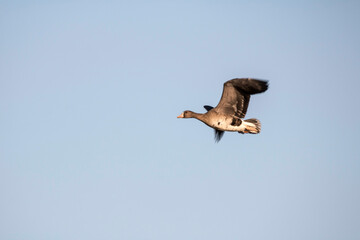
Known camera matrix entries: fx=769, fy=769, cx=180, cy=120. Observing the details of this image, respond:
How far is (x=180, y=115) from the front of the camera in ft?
131

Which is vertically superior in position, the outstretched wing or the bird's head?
the outstretched wing

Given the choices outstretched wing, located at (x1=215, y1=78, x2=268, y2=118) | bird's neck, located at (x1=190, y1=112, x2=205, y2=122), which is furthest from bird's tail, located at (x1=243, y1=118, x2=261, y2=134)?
bird's neck, located at (x1=190, y1=112, x2=205, y2=122)

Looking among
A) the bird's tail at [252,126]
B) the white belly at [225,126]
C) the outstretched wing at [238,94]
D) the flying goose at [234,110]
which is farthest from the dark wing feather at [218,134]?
the outstretched wing at [238,94]

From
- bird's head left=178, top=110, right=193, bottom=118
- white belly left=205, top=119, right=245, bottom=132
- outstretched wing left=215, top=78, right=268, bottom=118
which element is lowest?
white belly left=205, top=119, right=245, bottom=132

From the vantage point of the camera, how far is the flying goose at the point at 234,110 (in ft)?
120

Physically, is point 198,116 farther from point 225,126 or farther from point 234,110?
point 234,110

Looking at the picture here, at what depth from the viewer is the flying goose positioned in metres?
36.5

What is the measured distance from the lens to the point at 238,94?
3728cm

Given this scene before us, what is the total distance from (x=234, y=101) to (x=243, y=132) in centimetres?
206

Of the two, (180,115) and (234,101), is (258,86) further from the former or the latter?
(180,115)

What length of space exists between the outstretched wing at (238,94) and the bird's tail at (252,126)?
682 mm

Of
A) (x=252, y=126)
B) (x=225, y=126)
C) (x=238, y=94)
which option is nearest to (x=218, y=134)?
(x=225, y=126)

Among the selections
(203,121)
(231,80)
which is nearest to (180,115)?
(203,121)

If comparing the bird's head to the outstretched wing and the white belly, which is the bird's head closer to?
the white belly
